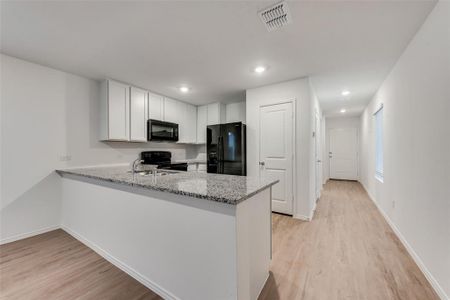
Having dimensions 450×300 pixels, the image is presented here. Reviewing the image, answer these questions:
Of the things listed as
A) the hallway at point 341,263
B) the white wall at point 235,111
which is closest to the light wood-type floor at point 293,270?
the hallway at point 341,263

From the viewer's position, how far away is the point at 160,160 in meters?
4.17

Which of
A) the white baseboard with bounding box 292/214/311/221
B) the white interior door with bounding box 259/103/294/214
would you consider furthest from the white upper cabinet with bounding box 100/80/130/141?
the white baseboard with bounding box 292/214/311/221

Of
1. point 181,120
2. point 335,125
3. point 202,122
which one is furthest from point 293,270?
point 335,125

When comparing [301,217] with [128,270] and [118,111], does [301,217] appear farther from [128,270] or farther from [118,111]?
[118,111]

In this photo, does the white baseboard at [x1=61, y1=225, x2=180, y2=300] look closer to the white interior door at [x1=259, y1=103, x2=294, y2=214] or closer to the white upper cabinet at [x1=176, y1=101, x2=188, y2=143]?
the white interior door at [x1=259, y1=103, x2=294, y2=214]

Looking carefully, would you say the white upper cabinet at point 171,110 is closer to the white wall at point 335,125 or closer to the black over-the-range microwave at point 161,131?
the black over-the-range microwave at point 161,131

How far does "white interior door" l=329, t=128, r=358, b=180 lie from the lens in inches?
274

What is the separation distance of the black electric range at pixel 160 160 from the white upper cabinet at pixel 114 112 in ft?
2.02

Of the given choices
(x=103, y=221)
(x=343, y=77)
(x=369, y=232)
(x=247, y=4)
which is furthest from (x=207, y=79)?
(x=369, y=232)

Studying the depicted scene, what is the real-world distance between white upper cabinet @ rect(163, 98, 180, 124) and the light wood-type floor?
271 centimetres

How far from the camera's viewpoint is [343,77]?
3.11m

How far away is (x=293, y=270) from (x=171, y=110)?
3.77 metres

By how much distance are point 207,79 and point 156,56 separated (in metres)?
0.99

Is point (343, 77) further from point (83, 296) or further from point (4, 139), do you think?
point (4, 139)
